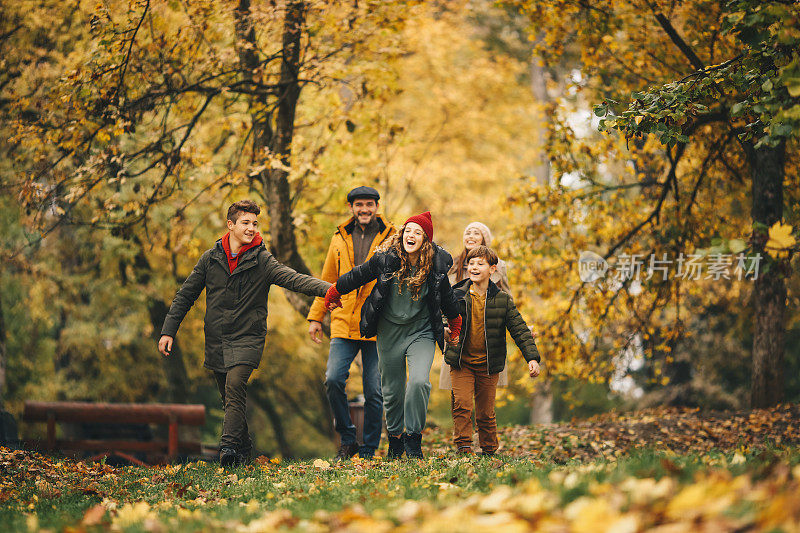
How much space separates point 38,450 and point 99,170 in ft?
11.4

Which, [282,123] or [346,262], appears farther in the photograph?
[282,123]

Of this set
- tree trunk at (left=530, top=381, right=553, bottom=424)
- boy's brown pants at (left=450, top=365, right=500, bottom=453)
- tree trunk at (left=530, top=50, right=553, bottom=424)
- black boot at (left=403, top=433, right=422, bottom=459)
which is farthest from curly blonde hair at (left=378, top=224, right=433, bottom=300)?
tree trunk at (left=530, top=381, right=553, bottom=424)

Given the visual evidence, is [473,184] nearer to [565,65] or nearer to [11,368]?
[565,65]

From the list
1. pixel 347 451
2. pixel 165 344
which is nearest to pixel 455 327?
pixel 347 451

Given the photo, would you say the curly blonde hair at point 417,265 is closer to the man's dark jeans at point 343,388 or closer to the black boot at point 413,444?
the man's dark jeans at point 343,388

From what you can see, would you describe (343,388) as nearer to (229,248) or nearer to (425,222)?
(229,248)

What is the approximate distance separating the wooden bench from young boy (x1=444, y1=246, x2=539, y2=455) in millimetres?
5048

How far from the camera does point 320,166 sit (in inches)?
416

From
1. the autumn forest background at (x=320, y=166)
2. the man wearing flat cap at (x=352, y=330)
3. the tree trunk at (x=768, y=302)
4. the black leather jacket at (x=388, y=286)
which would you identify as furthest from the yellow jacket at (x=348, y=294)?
the tree trunk at (x=768, y=302)

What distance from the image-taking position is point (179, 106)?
1026 cm

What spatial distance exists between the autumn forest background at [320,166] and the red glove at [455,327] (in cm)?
207

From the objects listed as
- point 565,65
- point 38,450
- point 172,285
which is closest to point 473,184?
point 565,65

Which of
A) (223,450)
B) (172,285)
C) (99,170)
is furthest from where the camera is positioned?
(172,285)

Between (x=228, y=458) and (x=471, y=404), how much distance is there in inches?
84.7
